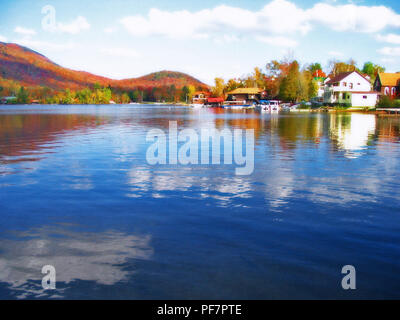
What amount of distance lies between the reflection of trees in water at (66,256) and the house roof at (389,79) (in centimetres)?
11017

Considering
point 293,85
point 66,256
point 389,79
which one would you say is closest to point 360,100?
point 389,79

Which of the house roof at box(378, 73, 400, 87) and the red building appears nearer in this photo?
the red building

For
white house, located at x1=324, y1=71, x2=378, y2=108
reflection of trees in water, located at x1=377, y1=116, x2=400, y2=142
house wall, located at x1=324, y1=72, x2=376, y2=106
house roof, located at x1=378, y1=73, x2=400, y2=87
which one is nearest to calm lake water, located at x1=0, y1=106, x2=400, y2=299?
reflection of trees in water, located at x1=377, y1=116, x2=400, y2=142

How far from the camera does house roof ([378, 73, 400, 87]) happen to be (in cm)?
10334

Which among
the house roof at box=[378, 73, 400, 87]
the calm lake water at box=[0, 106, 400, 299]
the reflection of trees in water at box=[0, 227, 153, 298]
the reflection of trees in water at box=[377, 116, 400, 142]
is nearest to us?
the calm lake water at box=[0, 106, 400, 299]

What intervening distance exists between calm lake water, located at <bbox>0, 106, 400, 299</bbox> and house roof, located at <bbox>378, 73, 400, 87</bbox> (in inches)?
3825

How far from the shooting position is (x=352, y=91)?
106125mm

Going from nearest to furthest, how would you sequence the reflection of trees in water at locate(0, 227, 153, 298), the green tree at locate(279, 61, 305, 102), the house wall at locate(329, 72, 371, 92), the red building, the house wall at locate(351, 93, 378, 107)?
the reflection of trees in water at locate(0, 227, 153, 298) → the house wall at locate(351, 93, 378, 107) → the red building → the house wall at locate(329, 72, 371, 92) → the green tree at locate(279, 61, 305, 102)

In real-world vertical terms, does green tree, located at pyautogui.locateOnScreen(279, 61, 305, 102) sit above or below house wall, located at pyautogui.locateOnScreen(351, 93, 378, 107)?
above

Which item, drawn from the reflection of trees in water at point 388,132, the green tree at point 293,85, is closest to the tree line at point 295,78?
the green tree at point 293,85

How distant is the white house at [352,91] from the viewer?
102250mm

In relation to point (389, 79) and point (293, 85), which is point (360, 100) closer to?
point (389, 79)

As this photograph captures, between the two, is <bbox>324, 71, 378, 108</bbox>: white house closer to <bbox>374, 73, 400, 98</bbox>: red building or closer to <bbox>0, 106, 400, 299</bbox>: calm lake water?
<bbox>374, 73, 400, 98</bbox>: red building
